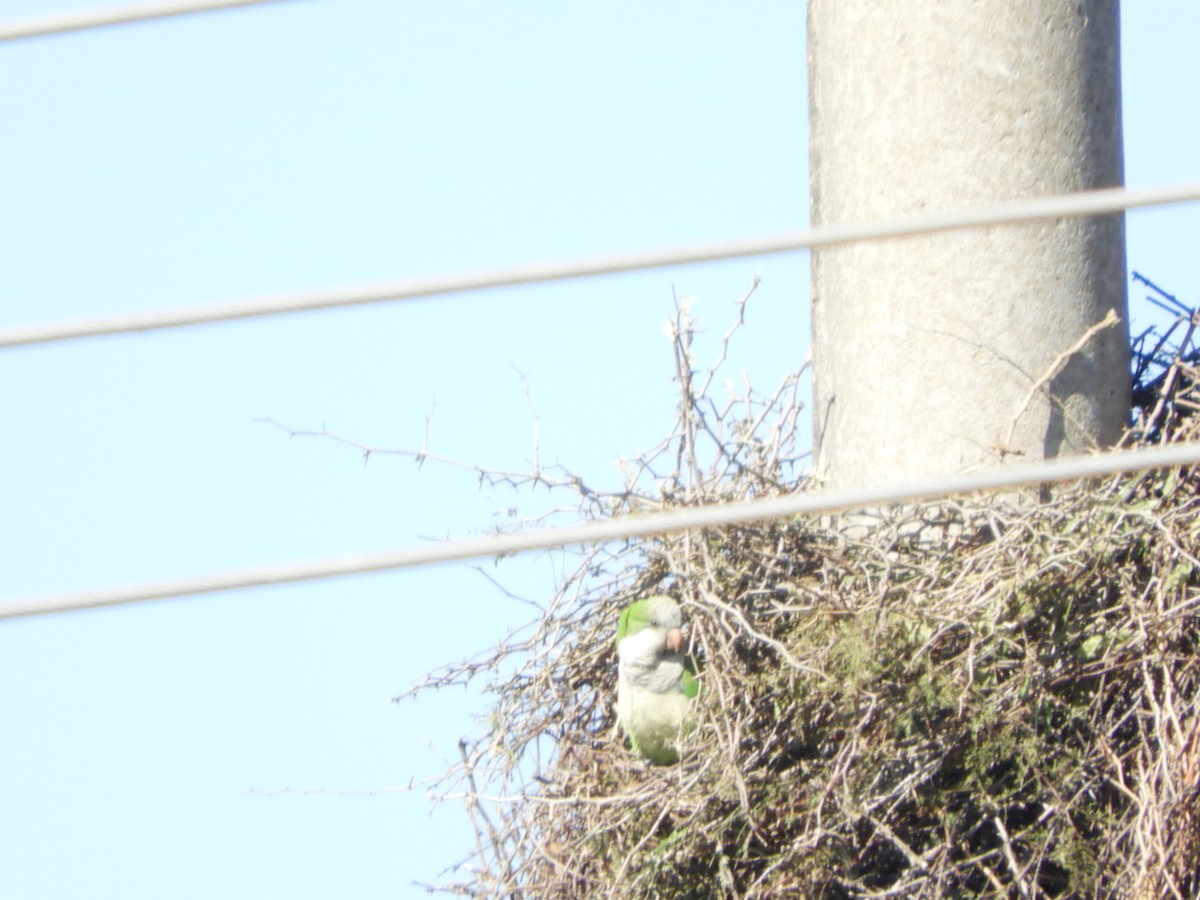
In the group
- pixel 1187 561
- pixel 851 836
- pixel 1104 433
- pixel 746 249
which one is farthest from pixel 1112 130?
pixel 746 249

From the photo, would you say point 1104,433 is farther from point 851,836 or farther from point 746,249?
point 746,249

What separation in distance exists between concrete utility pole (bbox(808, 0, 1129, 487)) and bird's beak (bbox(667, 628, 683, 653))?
34cm

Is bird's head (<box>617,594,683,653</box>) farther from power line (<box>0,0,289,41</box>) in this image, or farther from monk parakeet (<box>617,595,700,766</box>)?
power line (<box>0,0,289,41</box>)

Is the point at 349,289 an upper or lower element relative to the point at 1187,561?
upper

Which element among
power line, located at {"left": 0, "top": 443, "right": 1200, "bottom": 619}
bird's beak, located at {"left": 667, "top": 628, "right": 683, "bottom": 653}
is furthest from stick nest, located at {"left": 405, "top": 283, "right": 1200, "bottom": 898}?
power line, located at {"left": 0, "top": 443, "right": 1200, "bottom": 619}

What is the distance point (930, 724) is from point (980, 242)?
70 centimetres

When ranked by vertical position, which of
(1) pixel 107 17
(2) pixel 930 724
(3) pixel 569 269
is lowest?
(2) pixel 930 724

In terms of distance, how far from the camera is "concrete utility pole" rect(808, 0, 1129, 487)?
274 cm

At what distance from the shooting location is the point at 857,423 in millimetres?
2840

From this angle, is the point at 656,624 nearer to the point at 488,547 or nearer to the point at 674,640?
the point at 674,640

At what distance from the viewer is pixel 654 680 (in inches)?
106

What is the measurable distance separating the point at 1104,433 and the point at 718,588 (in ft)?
1.97

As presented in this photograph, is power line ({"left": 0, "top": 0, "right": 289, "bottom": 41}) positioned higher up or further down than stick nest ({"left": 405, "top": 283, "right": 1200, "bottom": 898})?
higher up

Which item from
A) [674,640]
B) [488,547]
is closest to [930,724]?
[674,640]
